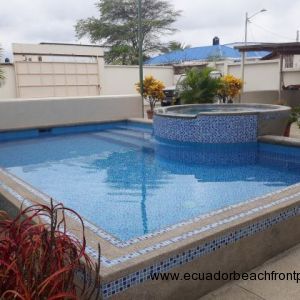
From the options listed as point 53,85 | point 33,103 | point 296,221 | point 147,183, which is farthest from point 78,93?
point 296,221

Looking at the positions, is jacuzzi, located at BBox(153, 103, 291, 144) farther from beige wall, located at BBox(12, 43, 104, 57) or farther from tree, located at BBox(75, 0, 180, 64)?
tree, located at BBox(75, 0, 180, 64)

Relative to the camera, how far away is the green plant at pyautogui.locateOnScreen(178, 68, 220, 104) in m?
10.2

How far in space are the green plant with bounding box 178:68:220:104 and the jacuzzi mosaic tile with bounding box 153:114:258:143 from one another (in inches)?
109

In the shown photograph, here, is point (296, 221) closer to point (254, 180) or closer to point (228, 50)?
point (254, 180)

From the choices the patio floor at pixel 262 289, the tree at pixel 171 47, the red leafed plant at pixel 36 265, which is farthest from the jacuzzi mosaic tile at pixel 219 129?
the tree at pixel 171 47

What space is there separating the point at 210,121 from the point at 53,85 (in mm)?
12355

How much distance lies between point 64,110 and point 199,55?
2123 centimetres

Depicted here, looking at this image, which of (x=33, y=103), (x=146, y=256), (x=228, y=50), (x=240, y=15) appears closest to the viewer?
(x=146, y=256)

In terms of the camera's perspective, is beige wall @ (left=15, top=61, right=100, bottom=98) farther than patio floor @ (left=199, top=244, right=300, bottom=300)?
Yes

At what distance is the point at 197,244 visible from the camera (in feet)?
8.07

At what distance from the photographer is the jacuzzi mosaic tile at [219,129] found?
7.38 m

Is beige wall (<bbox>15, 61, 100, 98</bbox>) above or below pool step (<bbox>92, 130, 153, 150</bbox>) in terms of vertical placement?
above

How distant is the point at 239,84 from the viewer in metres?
10.8

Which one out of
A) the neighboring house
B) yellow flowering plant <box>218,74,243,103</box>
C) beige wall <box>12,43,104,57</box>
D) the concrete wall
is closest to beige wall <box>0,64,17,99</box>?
beige wall <box>12,43,104,57</box>
